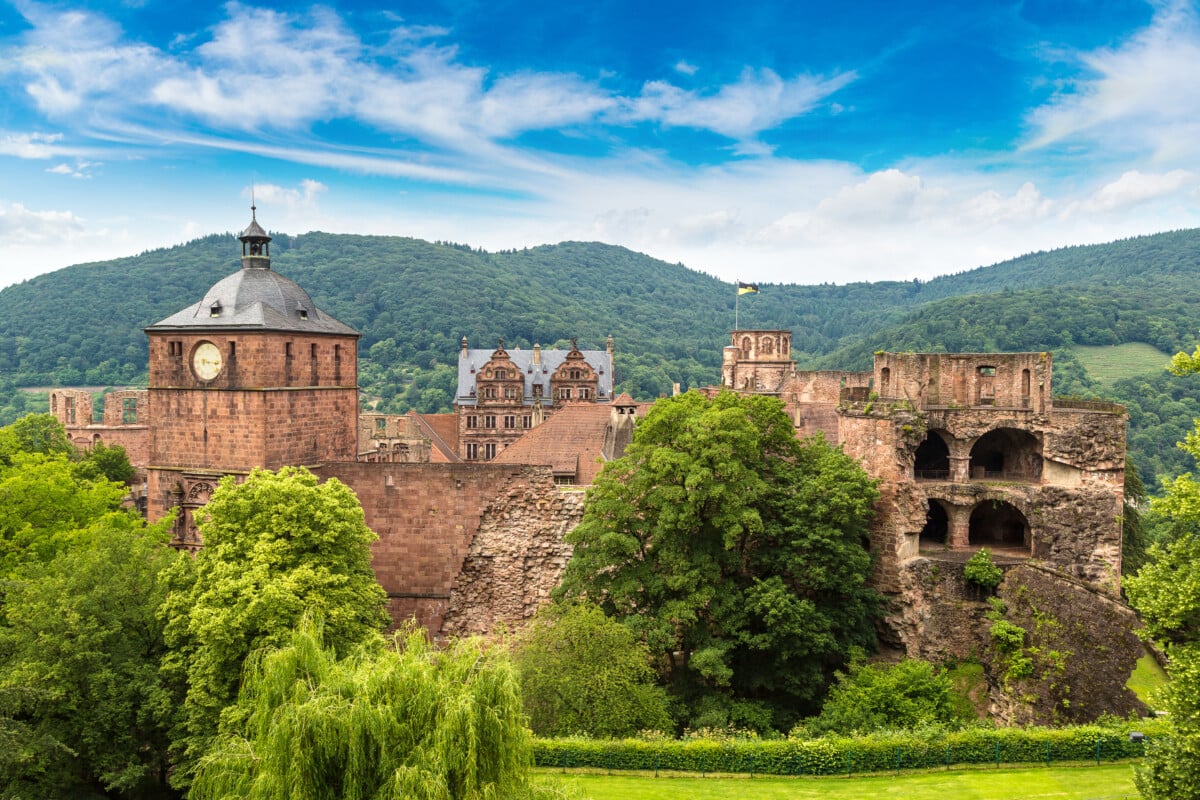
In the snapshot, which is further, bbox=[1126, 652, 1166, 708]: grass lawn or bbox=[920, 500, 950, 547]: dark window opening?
bbox=[920, 500, 950, 547]: dark window opening

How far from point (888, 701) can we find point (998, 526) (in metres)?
9.62

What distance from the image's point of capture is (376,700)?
471 inches

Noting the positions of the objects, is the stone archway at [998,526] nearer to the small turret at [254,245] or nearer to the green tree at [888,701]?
the green tree at [888,701]

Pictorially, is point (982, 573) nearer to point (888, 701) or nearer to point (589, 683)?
point (888, 701)

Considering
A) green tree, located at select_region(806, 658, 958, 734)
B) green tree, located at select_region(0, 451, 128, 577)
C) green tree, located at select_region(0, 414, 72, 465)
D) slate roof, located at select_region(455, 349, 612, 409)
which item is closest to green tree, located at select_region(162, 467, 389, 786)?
green tree, located at select_region(0, 451, 128, 577)

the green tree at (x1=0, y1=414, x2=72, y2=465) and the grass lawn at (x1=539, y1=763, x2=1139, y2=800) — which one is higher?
the green tree at (x1=0, y1=414, x2=72, y2=465)

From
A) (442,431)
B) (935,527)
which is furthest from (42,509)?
(442,431)

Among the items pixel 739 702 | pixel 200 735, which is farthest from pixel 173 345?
pixel 739 702

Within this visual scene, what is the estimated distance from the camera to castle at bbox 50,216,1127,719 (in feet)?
75.3

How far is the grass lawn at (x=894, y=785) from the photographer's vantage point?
15379 millimetres

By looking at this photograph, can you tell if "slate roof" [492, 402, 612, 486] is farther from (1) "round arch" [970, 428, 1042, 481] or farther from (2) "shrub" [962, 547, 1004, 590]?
(2) "shrub" [962, 547, 1004, 590]

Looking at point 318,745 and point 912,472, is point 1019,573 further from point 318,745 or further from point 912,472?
point 318,745

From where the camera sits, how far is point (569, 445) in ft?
113

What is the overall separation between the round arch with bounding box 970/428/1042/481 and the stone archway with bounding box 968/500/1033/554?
3.30 ft
